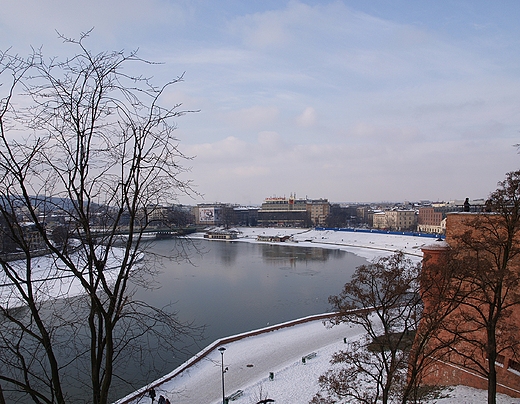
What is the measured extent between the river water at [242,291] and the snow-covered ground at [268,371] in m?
0.84

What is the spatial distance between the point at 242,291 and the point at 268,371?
10541 mm

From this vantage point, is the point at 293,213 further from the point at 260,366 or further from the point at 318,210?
the point at 260,366

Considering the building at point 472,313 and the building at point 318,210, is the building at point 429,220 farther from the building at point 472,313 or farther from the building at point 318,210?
the building at point 472,313

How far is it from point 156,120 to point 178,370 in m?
10.9

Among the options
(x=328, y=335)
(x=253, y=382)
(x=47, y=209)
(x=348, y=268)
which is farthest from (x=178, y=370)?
(x=348, y=268)

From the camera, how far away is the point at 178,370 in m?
11.9

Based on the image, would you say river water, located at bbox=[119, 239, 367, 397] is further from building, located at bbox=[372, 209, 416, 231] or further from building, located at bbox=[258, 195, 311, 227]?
building, located at bbox=[258, 195, 311, 227]

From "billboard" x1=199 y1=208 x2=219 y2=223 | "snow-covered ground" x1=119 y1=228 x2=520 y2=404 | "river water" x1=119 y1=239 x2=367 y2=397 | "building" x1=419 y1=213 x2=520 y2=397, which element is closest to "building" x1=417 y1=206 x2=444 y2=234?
"river water" x1=119 y1=239 x2=367 y2=397

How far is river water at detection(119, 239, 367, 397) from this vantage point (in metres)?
16.7

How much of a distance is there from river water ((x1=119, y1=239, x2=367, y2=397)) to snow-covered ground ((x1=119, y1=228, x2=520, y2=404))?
84 cm

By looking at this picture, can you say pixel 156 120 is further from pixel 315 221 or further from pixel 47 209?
pixel 315 221

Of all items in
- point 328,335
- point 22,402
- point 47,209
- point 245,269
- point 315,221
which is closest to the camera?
point 47,209

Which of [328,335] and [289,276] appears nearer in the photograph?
[328,335]

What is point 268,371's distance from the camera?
12.1m
